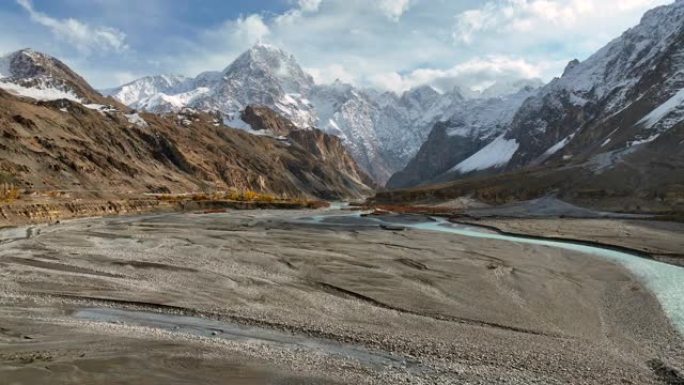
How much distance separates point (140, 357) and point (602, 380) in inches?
525

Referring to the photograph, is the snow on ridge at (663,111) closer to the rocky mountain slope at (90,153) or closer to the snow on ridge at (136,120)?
the rocky mountain slope at (90,153)

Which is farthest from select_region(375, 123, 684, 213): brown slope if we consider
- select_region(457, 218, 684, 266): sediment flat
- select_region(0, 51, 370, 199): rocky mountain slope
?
select_region(0, 51, 370, 199): rocky mountain slope

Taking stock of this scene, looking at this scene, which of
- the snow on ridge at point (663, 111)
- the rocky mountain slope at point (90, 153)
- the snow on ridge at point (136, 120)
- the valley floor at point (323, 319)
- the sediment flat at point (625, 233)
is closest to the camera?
the valley floor at point (323, 319)

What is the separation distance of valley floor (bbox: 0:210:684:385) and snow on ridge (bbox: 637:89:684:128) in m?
136

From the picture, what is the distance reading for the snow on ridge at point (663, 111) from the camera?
151 meters

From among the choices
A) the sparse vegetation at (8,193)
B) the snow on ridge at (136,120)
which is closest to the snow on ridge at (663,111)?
the sparse vegetation at (8,193)

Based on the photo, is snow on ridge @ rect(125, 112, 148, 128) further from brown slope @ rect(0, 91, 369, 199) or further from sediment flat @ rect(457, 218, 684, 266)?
sediment flat @ rect(457, 218, 684, 266)

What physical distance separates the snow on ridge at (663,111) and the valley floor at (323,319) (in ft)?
447

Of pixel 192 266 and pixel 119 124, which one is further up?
pixel 119 124

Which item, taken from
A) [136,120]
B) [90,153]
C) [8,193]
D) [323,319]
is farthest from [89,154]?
[323,319]

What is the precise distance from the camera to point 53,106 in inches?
6299

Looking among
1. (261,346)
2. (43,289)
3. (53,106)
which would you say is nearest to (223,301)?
(261,346)

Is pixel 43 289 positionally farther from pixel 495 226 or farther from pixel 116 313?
pixel 495 226

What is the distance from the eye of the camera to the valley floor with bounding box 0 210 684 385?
1540 centimetres
